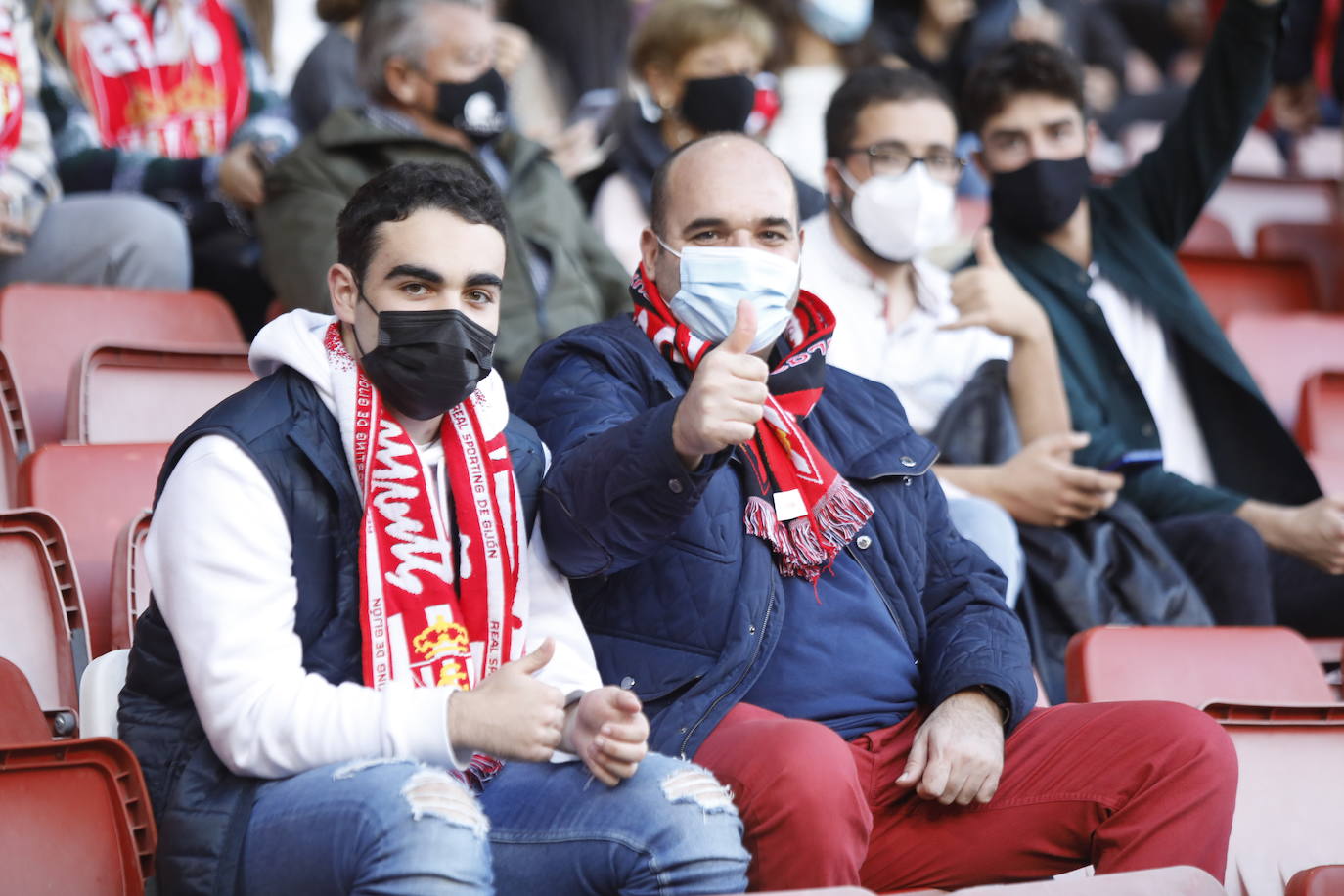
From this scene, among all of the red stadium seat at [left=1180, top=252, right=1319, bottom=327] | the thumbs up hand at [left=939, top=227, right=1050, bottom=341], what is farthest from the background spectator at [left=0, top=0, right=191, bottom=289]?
the red stadium seat at [left=1180, top=252, right=1319, bottom=327]

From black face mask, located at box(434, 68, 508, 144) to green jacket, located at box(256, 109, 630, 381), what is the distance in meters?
0.12

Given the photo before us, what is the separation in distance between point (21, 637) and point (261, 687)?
2.46 ft

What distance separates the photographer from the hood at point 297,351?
2.09 m

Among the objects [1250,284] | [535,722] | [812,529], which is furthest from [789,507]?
[1250,284]

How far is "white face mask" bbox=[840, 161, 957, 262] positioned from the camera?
140 inches

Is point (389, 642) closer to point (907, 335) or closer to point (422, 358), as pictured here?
point (422, 358)

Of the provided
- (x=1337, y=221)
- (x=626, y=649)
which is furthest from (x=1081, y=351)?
(x=1337, y=221)

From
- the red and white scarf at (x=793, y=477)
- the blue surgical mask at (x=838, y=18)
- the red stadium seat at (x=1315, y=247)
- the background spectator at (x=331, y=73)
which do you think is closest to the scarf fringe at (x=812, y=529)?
the red and white scarf at (x=793, y=477)

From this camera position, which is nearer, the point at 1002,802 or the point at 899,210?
the point at 1002,802

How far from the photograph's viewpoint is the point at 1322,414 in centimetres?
421

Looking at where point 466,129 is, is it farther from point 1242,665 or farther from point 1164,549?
point 1242,665

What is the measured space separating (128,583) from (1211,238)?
426cm

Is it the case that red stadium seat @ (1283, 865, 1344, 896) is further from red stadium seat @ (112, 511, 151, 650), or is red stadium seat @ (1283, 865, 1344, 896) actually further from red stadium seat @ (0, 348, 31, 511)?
red stadium seat @ (0, 348, 31, 511)

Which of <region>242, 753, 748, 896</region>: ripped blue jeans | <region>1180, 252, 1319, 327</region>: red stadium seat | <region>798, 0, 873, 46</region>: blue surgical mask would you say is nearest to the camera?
<region>242, 753, 748, 896</region>: ripped blue jeans
